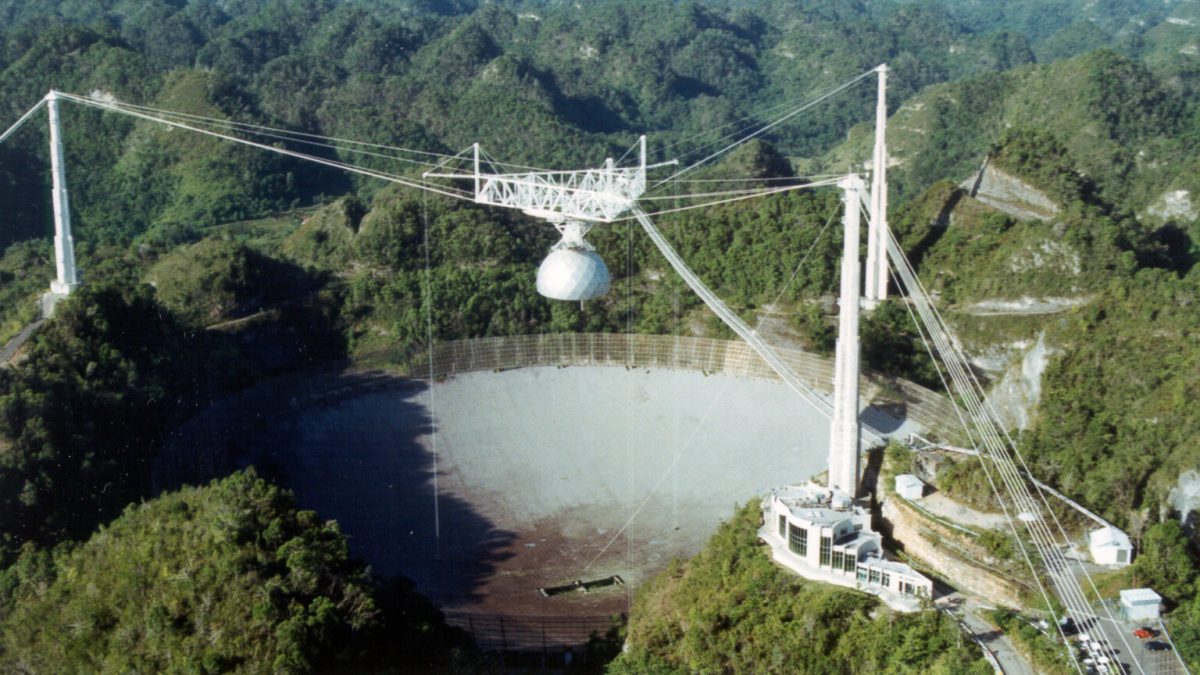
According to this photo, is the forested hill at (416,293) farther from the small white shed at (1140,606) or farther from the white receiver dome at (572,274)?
the white receiver dome at (572,274)

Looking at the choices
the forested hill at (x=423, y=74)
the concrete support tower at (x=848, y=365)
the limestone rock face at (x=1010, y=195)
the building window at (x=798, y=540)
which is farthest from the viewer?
the forested hill at (x=423, y=74)

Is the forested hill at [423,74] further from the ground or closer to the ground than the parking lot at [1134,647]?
further from the ground

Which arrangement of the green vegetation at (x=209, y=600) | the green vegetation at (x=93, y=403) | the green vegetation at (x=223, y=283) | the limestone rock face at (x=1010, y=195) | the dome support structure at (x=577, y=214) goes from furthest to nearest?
the limestone rock face at (x=1010, y=195)
the green vegetation at (x=223, y=283)
the dome support structure at (x=577, y=214)
the green vegetation at (x=93, y=403)
the green vegetation at (x=209, y=600)

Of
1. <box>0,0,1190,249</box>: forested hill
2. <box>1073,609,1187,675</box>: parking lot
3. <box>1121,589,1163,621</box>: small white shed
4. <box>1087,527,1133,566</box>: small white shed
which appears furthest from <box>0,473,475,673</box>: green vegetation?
<box>0,0,1190,249</box>: forested hill

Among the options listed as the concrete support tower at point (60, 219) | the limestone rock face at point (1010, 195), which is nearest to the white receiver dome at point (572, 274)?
the concrete support tower at point (60, 219)

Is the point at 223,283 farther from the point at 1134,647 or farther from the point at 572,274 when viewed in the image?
the point at 1134,647

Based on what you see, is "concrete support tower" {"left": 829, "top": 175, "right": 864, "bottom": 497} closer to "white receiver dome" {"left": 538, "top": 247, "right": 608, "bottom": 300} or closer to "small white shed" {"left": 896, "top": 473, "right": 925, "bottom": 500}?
"small white shed" {"left": 896, "top": 473, "right": 925, "bottom": 500}

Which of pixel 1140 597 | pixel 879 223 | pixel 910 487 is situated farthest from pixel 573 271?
pixel 1140 597
